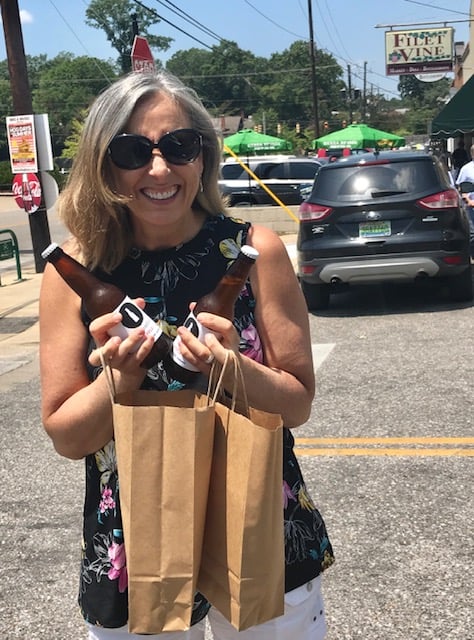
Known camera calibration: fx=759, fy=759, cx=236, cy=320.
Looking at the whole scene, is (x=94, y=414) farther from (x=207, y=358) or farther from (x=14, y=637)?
(x=14, y=637)

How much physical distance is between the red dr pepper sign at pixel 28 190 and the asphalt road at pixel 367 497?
21.8 feet

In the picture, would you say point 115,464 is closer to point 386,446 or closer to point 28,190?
point 386,446

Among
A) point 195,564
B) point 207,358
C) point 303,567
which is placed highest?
point 207,358

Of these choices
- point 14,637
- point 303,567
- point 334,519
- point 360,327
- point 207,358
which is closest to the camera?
point 207,358

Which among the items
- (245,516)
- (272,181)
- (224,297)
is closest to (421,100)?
(272,181)

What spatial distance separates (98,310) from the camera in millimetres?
1612

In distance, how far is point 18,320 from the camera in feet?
31.0

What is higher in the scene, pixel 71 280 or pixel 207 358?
pixel 71 280

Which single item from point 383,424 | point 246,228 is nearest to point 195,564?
point 246,228

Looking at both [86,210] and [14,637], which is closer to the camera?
[86,210]

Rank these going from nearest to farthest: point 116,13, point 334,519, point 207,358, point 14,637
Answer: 1. point 207,358
2. point 14,637
3. point 334,519
4. point 116,13

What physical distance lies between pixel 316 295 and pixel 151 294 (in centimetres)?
687

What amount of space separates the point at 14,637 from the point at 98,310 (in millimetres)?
1841

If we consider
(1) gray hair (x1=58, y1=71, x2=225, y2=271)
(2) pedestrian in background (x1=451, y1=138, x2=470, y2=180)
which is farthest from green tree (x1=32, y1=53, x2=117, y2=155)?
(1) gray hair (x1=58, y1=71, x2=225, y2=271)
